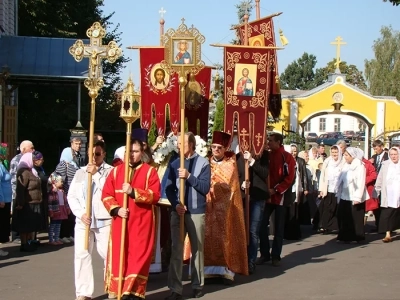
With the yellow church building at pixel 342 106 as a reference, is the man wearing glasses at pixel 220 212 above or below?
below

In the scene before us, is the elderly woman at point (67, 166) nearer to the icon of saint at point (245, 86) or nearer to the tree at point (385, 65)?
the icon of saint at point (245, 86)

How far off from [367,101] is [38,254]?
127 ft

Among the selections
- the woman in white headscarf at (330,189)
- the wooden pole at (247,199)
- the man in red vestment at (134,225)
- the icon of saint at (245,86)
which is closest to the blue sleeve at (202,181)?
the man in red vestment at (134,225)

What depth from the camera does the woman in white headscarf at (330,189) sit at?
14844mm

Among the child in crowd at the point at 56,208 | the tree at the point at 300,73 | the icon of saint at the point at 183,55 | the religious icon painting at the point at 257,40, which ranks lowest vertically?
the child in crowd at the point at 56,208

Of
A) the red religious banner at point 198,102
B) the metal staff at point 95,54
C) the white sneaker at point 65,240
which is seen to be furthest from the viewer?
the red religious banner at point 198,102

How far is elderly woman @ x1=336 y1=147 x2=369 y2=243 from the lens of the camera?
13.9 metres

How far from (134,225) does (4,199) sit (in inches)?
169

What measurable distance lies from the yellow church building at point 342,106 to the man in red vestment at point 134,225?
130 ft

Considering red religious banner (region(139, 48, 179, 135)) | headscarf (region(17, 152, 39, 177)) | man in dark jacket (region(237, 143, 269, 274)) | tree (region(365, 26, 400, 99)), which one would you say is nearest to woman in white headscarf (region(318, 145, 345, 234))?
red religious banner (region(139, 48, 179, 135))

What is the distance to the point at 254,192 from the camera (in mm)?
10555

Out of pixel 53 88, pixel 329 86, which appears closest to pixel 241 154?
pixel 53 88

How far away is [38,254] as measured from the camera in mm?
12117

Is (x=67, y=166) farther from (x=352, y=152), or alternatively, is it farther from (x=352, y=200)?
(x=352, y=152)
